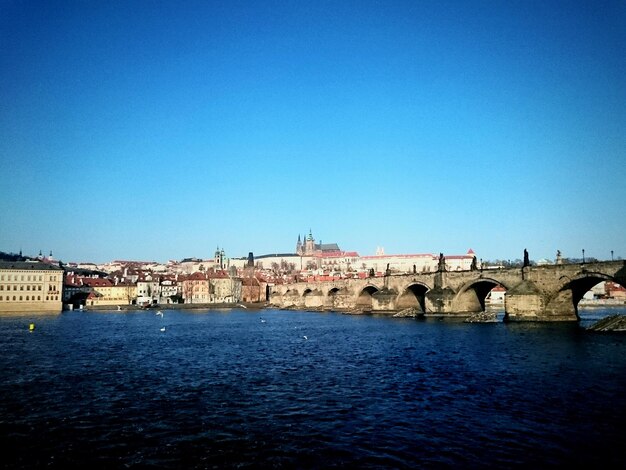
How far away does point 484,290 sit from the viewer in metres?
73.1

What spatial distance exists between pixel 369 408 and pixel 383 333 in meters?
33.7

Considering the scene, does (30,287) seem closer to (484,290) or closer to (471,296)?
(471,296)

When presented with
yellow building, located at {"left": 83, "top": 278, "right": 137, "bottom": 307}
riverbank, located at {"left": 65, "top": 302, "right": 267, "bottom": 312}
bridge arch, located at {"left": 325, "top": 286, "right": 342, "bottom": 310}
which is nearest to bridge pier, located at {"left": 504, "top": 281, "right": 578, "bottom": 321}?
bridge arch, located at {"left": 325, "top": 286, "right": 342, "bottom": 310}

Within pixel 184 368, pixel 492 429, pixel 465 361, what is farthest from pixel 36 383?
pixel 465 361

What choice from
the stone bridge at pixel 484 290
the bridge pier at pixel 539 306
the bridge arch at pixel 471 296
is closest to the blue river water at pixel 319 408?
the stone bridge at pixel 484 290

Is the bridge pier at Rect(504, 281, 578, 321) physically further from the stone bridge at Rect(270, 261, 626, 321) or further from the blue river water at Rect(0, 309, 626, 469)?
the blue river water at Rect(0, 309, 626, 469)

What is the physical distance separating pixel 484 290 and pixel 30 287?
10011cm

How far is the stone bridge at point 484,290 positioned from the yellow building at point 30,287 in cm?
6783

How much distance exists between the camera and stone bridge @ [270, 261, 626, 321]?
52906mm

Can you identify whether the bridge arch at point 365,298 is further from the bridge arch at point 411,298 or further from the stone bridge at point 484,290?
the bridge arch at point 411,298

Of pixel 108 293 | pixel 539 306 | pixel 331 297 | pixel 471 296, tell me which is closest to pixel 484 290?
pixel 471 296

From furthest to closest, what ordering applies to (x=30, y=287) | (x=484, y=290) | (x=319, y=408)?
(x=30, y=287) → (x=484, y=290) → (x=319, y=408)

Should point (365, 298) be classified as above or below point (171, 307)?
above

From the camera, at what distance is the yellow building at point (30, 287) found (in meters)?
108
